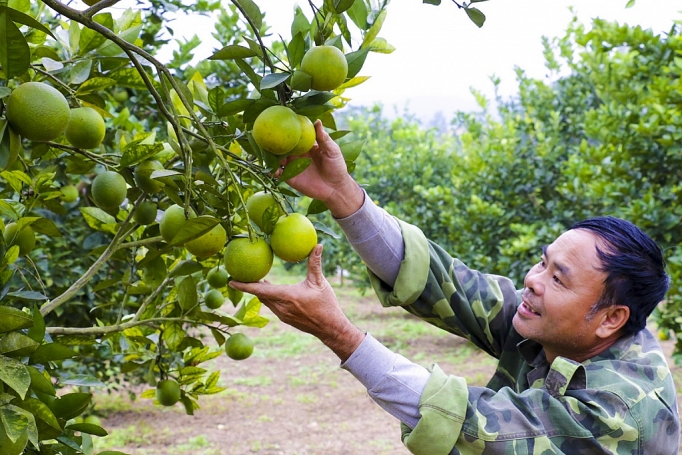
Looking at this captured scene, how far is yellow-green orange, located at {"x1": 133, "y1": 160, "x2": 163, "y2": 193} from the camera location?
121 centimetres

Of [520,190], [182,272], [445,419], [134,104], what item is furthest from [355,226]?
[520,190]

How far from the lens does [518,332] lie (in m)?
1.45

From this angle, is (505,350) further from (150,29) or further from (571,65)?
(571,65)

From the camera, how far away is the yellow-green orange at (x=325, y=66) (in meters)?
0.94

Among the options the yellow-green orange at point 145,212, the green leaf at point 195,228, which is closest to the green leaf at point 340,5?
the green leaf at point 195,228

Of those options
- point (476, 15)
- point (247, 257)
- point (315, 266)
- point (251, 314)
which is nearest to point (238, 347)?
point (251, 314)

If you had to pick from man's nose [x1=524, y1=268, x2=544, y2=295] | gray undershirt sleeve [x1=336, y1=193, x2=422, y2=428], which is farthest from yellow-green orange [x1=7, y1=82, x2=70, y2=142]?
man's nose [x1=524, y1=268, x2=544, y2=295]

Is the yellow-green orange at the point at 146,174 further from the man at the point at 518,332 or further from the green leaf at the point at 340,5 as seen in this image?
the green leaf at the point at 340,5

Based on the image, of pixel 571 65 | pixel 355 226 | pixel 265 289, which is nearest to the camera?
pixel 265 289

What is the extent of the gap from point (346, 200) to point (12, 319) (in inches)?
30.3

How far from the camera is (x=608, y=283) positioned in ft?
4.45

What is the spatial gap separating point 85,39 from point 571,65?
19.6 ft

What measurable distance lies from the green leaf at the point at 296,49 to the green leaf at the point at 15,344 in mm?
579

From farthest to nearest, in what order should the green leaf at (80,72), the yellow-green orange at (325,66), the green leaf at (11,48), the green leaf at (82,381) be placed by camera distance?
the green leaf at (82,381) < the green leaf at (80,72) < the yellow-green orange at (325,66) < the green leaf at (11,48)
